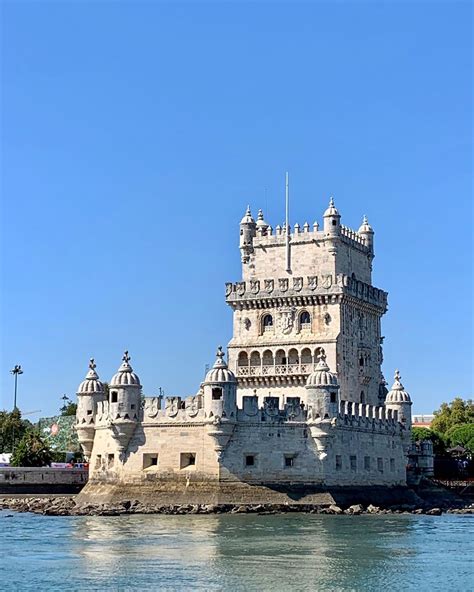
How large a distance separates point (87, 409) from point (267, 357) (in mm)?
13854

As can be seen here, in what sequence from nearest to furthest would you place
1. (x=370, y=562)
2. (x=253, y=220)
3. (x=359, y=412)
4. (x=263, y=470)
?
1. (x=370, y=562)
2. (x=263, y=470)
3. (x=359, y=412)
4. (x=253, y=220)

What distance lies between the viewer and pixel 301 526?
5712 cm

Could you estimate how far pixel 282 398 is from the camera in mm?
77875

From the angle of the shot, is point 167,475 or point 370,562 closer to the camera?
point 370,562

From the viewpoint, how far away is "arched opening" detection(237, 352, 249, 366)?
81250mm

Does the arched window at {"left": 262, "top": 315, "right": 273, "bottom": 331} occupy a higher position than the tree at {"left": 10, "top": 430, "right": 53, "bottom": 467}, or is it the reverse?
the arched window at {"left": 262, "top": 315, "right": 273, "bottom": 331}

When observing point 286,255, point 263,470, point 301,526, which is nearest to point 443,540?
point 301,526

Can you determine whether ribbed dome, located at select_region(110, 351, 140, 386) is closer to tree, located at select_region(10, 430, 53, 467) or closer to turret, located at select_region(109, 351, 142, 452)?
turret, located at select_region(109, 351, 142, 452)

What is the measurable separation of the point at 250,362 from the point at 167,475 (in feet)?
51.5

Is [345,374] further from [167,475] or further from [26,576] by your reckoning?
[26,576]

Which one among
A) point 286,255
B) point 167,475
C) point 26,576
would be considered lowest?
point 26,576

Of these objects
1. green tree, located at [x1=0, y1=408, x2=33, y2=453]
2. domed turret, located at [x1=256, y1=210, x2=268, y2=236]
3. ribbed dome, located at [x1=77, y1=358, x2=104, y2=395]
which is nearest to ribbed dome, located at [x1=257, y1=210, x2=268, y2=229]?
domed turret, located at [x1=256, y1=210, x2=268, y2=236]

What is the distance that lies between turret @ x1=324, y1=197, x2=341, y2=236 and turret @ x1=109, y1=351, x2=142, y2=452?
1951cm

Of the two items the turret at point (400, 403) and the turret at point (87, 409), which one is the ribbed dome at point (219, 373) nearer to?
the turret at point (87, 409)
